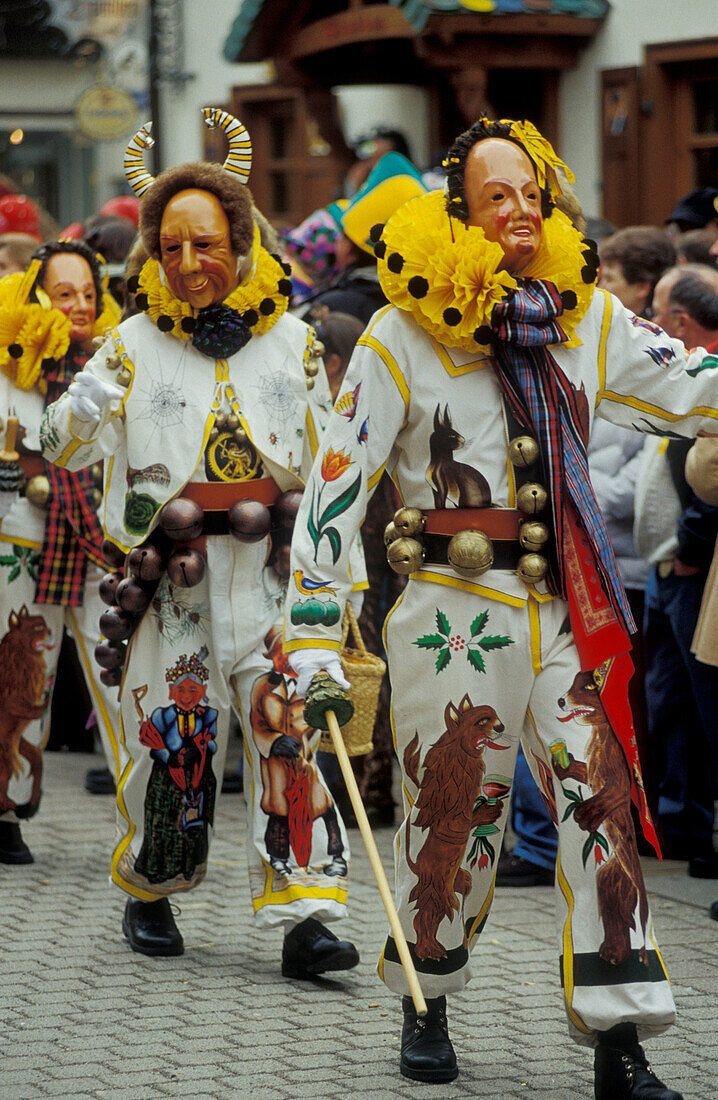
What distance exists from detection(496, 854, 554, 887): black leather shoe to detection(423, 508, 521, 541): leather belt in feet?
7.35

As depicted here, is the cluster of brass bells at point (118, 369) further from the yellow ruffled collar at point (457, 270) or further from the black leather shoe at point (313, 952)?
the black leather shoe at point (313, 952)

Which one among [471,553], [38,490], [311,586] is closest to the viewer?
[471,553]

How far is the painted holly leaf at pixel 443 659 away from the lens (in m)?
3.77

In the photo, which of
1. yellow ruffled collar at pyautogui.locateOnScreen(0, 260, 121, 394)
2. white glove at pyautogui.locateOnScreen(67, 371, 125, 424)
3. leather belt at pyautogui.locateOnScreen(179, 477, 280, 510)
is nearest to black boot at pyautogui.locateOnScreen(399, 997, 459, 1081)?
leather belt at pyautogui.locateOnScreen(179, 477, 280, 510)

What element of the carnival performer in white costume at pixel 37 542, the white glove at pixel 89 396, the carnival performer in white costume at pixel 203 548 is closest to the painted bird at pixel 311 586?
the carnival performer in white costume at pixel 203 548

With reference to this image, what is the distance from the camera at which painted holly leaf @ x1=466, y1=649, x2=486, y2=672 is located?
3.75m

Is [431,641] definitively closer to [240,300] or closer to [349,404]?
[349,404]

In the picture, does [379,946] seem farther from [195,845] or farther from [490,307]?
[490,307]

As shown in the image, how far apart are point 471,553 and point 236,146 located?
1773 mm

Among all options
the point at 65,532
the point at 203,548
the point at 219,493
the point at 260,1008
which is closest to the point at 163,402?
the point at 219,493

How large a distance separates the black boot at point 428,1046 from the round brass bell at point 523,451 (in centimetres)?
125

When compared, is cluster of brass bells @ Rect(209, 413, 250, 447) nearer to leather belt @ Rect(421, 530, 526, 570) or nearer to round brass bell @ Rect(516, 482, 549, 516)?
leather belt @ Rect(421, 530, 526, 570)

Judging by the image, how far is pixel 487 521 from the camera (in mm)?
3777

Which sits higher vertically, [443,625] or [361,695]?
[443,625]
